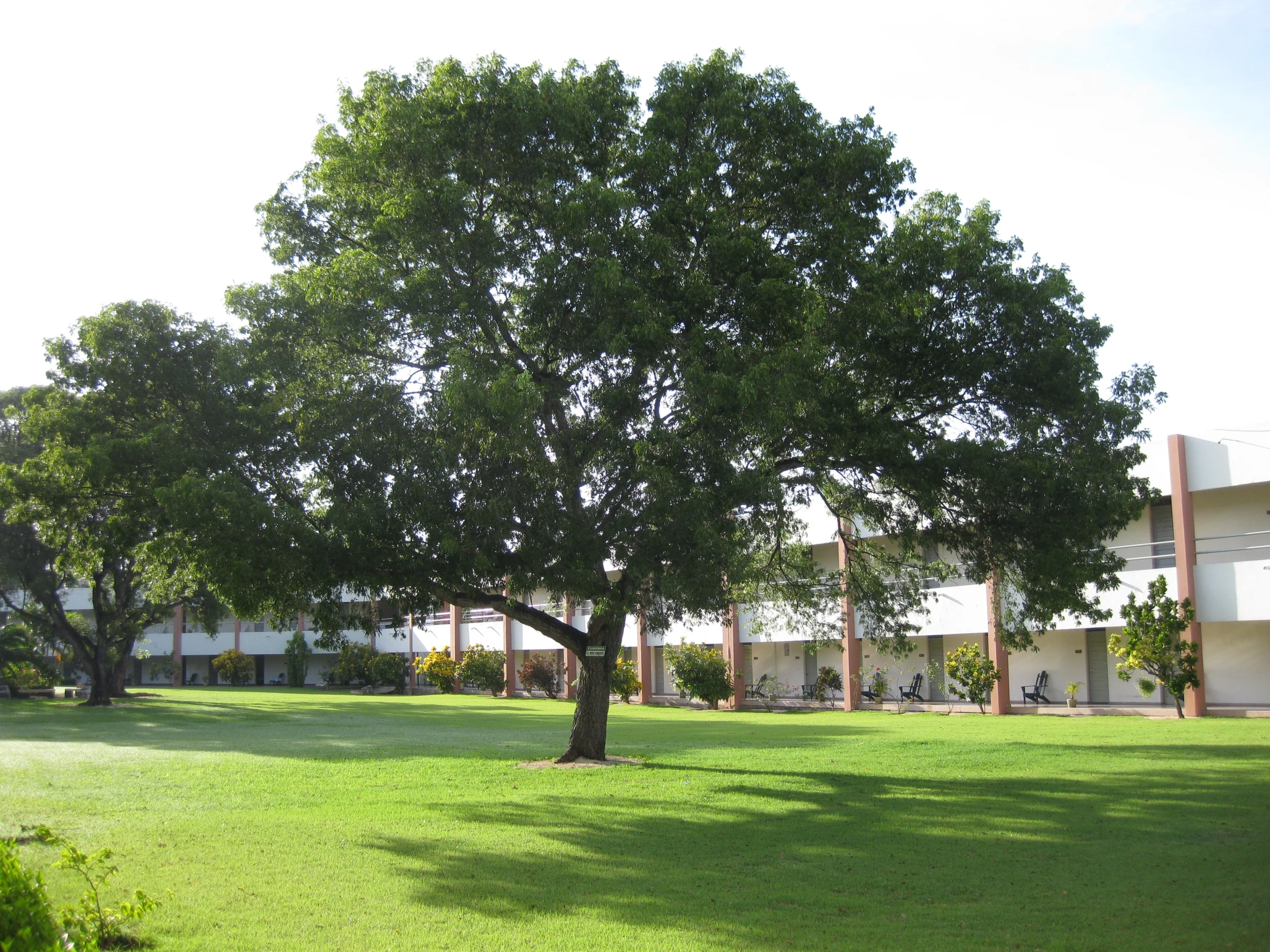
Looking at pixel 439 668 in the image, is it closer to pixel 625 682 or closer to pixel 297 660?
pixel 625 682

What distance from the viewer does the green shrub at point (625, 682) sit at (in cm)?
3806

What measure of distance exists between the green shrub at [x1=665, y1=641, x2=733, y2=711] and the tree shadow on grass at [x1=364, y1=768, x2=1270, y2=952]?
2132cm

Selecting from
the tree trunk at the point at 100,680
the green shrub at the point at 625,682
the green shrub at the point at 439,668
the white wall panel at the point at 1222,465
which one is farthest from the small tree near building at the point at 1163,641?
the tree trunk at the point at 100,680

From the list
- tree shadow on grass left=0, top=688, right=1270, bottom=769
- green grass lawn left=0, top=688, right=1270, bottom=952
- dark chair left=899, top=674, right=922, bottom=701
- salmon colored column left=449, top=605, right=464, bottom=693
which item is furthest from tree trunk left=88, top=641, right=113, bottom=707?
dark chair left=899, top=674, right=922, bottom=701

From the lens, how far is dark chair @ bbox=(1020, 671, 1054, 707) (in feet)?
99.2

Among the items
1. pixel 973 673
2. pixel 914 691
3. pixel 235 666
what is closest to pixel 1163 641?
pixel 973 673

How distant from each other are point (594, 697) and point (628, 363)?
6.10 meters

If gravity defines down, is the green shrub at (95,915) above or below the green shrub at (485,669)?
above

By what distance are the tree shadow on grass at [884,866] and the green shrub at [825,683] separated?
20409 millimetres

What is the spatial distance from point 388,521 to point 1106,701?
24.1 meters

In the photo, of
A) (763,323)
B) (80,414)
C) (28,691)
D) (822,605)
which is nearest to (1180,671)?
(822,605)

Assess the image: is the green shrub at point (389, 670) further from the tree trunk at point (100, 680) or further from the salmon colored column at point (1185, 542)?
the salmon colored column at point (1185, 542)

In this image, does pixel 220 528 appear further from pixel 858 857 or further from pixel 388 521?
pixel 858 857

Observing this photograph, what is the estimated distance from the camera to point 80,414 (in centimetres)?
1736
